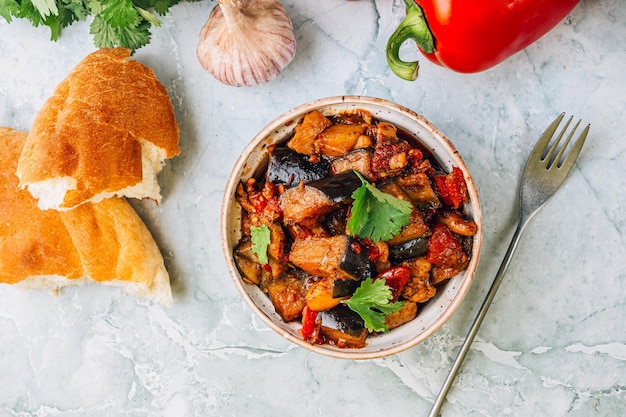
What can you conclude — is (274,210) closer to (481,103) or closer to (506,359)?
(481,103)

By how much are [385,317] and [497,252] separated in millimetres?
765

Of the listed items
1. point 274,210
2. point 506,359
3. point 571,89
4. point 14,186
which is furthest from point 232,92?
point 506,359

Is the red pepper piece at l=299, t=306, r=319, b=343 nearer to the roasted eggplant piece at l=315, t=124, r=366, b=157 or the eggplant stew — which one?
the eggplant stew

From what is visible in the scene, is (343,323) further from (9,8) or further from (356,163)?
(9,8)

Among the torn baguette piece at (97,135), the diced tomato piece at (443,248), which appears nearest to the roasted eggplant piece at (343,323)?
the diced tomato piece at (443,248)

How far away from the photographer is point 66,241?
315 cm

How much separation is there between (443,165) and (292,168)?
2.10 feet

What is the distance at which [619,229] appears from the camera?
3.17m

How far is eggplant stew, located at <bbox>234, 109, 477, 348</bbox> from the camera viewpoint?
8.41 ft

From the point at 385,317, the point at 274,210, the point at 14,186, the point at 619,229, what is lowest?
the point at 619,229

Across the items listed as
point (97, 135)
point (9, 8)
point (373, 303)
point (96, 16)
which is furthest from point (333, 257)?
point (9, 8)

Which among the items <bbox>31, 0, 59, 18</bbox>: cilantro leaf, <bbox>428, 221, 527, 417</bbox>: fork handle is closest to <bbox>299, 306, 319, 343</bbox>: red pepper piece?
<bbox>428, 221, 527, 417</bbox>: fork handle

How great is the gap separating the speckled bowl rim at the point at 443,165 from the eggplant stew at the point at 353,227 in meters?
0.03

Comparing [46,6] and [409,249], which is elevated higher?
[46,6]
